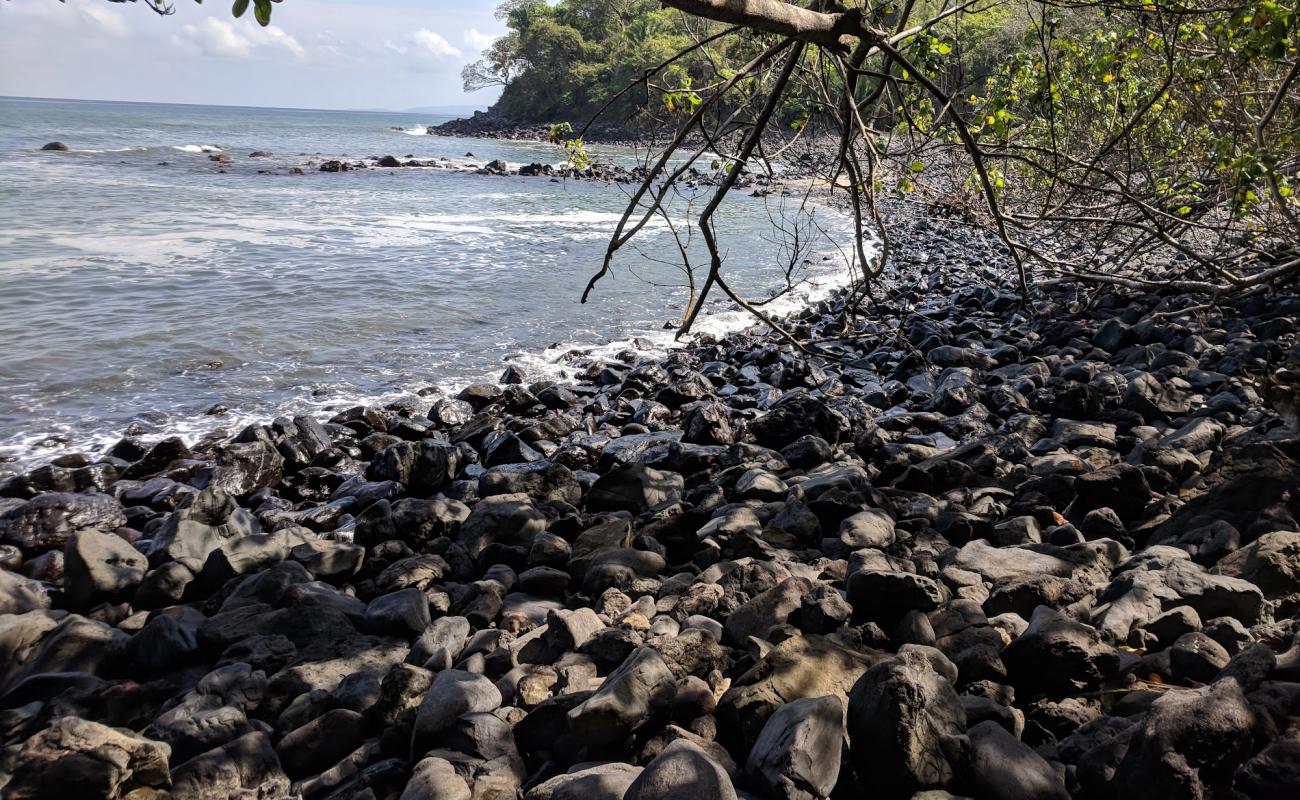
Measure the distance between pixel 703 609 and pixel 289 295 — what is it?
10927 mm

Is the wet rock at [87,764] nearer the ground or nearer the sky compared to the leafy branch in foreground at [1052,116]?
nearer the ground

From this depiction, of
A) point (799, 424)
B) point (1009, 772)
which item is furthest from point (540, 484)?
point (1009, 772)

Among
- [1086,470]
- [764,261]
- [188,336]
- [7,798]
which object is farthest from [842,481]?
[764,261]

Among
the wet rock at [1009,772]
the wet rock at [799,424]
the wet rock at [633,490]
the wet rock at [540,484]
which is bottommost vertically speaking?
the wet rock at [540,484]

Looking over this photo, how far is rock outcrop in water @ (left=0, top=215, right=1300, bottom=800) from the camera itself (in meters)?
2.07

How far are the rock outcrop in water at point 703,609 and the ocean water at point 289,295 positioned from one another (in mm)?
1577

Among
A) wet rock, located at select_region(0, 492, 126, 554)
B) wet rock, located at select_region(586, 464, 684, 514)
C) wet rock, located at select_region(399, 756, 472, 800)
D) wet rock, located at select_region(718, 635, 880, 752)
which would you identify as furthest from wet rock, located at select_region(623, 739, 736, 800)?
wet rock, located at select_region(0, 492, 126, 554)

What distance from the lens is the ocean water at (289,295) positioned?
8289mm

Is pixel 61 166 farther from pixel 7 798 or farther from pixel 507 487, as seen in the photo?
pixel 7 798

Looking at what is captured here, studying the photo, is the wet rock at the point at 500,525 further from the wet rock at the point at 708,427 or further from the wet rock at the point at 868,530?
the wet rock at the point at 708,427

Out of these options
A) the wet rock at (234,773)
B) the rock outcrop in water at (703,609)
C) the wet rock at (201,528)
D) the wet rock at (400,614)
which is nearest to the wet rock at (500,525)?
the rock outcrop in water at (703,609)

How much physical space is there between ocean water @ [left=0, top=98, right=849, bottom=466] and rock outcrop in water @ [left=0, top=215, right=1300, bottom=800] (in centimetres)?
158

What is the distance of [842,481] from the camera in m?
4.50

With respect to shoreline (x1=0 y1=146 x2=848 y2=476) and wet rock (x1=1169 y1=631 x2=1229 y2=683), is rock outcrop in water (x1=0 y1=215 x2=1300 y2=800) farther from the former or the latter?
shoreline (x1=0 y1=146 x2=848 y2=476)
